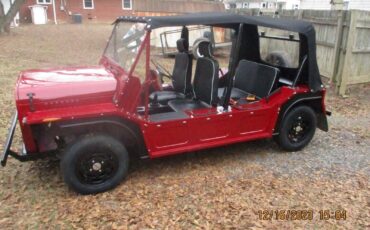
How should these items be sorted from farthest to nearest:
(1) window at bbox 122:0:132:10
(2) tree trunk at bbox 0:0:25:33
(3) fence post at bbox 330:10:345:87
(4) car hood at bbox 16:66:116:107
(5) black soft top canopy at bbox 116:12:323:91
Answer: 1. (1) window at bbox 122:0:132:10
2. (2) tree trunk at bbox 0:0:25:33
3. (3) fence post at bbox 330:10:345:87
4. (5) black soft top canopy at bbox 116:12:323:91
5. (4) car hood at bbox 16:66:116:107

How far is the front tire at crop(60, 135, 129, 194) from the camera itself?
3.82 m

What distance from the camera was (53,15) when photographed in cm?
3002

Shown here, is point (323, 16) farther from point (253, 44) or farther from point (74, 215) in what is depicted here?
point (74, 215)

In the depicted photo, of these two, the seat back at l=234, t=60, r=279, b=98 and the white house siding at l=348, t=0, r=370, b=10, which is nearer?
the seat back at l=234, t=60, r=279, b=98

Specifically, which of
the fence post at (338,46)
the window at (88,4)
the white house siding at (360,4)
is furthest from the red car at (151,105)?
the window at (88,4)

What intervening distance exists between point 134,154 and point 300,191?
6.96ft

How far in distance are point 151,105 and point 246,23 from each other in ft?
5.55

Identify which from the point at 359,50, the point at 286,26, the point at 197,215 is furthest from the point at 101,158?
the point at 359,50

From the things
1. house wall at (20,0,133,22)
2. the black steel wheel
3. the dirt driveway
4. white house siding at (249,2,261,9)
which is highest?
white house siding at (249,2,261,9)

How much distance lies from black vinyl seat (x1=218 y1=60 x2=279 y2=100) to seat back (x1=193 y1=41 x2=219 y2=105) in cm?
46

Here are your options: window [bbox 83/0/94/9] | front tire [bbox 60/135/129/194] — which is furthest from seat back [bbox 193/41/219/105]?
window [bbox 83/0/94/9]

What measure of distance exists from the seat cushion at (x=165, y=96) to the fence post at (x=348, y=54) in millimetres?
4913

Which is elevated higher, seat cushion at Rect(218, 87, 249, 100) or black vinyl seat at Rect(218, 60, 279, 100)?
black vinyl seat at Rect(218, 60, 279, 100)

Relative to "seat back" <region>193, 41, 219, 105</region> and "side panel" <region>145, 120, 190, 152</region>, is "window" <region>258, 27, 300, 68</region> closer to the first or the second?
"seat back" <region>193, 41, 219, 105</region>
